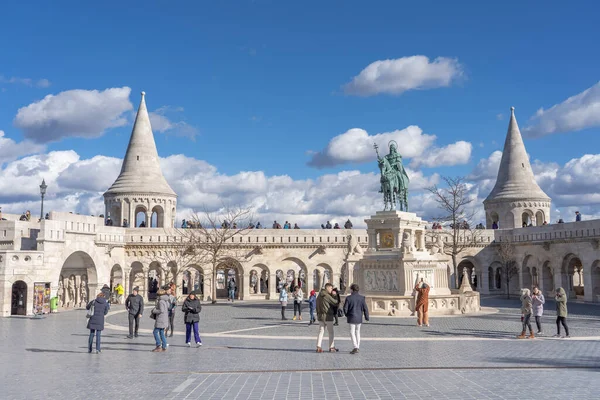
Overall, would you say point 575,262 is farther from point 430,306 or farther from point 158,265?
point 158,265

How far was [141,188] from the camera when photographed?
35.0m

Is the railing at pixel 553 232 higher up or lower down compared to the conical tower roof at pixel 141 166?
lower down

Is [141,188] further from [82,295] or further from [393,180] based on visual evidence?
[393,180]

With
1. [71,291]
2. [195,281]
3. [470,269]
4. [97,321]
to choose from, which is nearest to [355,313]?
[97,321]

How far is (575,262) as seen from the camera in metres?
32.2

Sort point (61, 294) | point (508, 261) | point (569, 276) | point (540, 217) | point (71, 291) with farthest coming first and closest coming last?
point (540, 217)
point (508, 261)
point (569, 276)
point (71, 291)
point (61, 294)

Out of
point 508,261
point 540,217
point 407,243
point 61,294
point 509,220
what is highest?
point 540,217

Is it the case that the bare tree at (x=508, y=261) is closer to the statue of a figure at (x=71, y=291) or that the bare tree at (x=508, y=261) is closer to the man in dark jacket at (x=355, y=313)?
the statue of a figure at (x=71, y=291)

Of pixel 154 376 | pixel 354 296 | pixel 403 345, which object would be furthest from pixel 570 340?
pixel 154 376

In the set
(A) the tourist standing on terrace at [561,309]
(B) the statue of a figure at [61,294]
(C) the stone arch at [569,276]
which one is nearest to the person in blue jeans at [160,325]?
(A) the tourist standing on terrace at [561,309]

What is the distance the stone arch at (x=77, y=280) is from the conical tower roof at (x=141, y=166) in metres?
8.06

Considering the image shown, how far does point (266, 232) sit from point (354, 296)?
23.4m

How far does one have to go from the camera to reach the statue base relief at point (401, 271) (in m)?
19.9

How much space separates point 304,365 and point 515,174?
3107 cm
